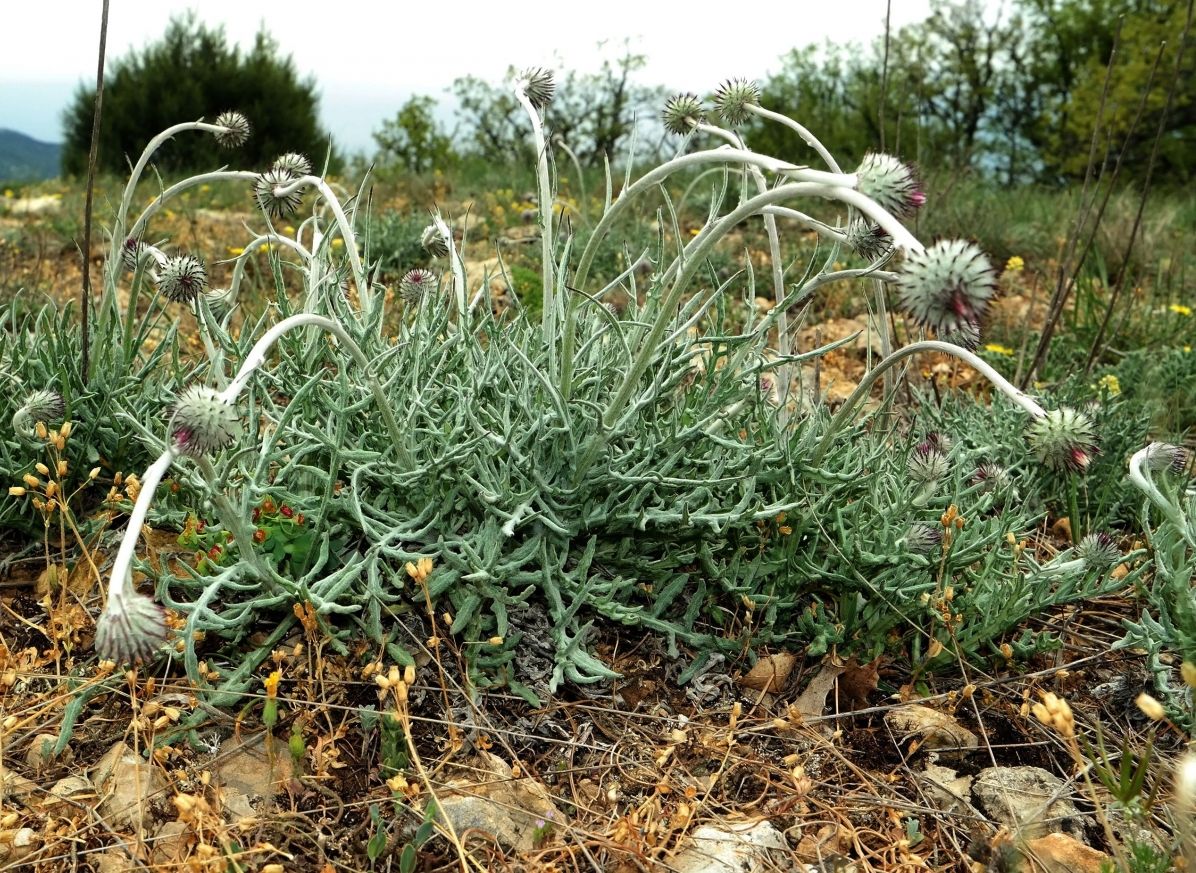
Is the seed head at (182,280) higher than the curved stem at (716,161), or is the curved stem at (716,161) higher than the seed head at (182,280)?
the curved stem at (716,161)

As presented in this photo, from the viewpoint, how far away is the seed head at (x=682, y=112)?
116 inches

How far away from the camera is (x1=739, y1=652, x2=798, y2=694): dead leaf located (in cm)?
259

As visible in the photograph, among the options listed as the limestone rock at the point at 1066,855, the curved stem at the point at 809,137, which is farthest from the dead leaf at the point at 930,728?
the curved stem at the point at 809,137

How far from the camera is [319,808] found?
2.13 metres

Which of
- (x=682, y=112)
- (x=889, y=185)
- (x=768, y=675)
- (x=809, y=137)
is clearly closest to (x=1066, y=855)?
(x=768, y=675)

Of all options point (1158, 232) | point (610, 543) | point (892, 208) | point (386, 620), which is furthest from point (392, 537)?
point (1158, 232)

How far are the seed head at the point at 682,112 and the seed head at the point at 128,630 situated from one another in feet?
6.51

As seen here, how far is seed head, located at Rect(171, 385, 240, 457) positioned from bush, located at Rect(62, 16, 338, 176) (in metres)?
16.4

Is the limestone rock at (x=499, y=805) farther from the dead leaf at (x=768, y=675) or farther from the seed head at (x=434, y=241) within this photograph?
the seed head at (x=434, y=241)

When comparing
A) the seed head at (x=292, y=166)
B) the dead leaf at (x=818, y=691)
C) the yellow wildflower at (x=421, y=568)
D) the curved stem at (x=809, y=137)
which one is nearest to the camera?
the yellow wildflower at (x=421, y=568)

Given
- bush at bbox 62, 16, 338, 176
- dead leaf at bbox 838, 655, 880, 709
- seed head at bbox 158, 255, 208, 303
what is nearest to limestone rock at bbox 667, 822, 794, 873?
dead leaf at bbox 838, 655, 880, 709

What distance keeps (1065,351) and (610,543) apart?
3394 mm

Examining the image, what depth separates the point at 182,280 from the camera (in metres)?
2.74

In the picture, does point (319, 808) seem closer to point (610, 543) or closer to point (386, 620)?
point (386, 620)
